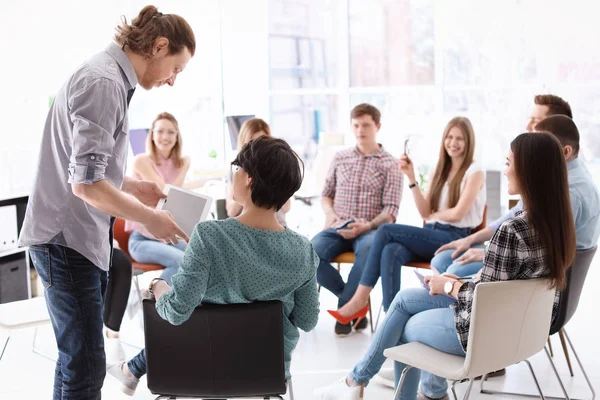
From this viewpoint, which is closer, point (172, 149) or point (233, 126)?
point (172, 149)

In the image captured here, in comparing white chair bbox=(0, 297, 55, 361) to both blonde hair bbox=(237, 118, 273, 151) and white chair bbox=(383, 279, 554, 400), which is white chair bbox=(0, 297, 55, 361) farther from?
blonde hair bbox=(237, 118, 273, 151)

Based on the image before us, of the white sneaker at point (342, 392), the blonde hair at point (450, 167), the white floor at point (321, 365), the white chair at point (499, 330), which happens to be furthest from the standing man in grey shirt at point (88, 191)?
the blonde hair at point (450, 167)

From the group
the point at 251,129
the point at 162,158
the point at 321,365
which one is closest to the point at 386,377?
the point at 321,365

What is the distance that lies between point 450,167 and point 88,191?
2.61 metres

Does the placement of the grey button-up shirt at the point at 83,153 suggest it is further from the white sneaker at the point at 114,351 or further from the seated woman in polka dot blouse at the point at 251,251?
the white sneaker at the point at 114,351

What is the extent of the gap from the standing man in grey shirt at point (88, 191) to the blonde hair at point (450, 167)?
2.21 meters

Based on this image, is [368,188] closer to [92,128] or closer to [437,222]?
[437,222]

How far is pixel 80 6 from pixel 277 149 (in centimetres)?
599

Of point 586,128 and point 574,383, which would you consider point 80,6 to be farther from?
point 574,383

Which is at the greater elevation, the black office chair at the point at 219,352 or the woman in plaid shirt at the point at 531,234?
the woman in plaid shirt at the point at 531,234

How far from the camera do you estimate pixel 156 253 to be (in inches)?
156

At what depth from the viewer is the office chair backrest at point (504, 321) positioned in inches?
86.6

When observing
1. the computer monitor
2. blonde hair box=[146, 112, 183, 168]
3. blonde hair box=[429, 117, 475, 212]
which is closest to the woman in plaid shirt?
blonde hair box=[429, 117, 475, 212]

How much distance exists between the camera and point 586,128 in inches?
302
